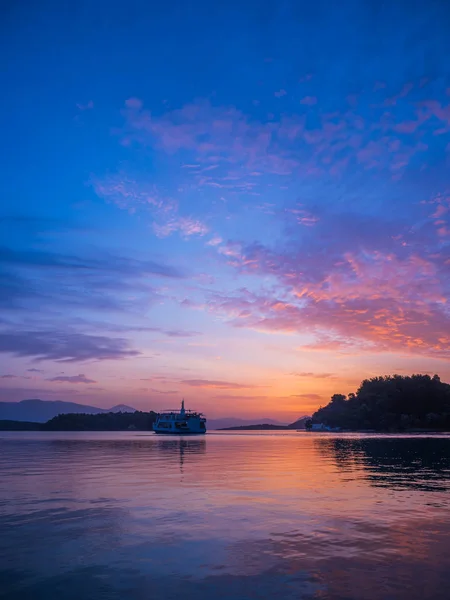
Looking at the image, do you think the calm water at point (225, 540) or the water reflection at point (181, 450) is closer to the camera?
the calm water at point (225, 540)

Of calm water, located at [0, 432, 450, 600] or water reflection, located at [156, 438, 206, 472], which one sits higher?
calm water, located at [0, 432, 450, 600]

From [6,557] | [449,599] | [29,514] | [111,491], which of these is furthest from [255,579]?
[111,491]

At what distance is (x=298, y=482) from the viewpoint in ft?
135

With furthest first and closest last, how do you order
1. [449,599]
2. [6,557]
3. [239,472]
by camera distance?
[239,472] → [6,557] → [449,599]

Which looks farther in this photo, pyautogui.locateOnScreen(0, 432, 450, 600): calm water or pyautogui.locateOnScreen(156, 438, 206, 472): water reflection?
pyautogui.locateOnScreen(156, 438, 206, 472): water reflection

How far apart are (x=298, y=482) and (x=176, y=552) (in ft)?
79.8

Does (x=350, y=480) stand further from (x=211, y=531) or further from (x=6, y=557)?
(x=6, y=557)

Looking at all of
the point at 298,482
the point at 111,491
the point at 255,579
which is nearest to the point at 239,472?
the point at 298,482

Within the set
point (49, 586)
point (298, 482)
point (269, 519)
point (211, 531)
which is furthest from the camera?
point (298, 482)

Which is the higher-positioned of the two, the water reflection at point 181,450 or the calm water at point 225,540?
the calm water at point 225,540

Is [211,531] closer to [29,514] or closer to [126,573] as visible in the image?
[126,573]

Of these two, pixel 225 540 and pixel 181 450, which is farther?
pixel 181 450

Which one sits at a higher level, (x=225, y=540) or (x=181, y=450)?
(x=225, y=540)

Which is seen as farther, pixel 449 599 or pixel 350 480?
pixel 350 480
